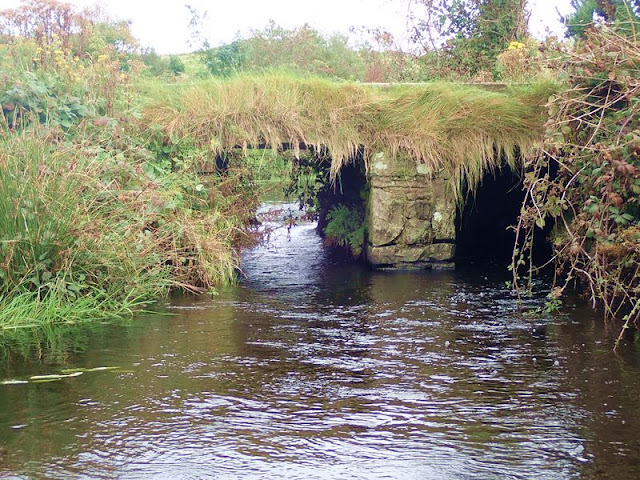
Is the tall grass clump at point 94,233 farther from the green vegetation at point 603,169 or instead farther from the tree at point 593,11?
the tree at point 593,11

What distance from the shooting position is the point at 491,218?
12.9 m

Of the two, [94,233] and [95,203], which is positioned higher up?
[95,203]

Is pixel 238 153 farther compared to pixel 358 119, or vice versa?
pixel 238 153

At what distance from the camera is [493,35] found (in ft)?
49.1

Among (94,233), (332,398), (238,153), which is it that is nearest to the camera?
(332,398)

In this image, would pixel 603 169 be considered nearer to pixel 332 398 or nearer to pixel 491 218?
pixel 332 398

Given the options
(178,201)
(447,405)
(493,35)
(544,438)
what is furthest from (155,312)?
(493,35)

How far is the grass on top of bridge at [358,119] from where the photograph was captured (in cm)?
1002

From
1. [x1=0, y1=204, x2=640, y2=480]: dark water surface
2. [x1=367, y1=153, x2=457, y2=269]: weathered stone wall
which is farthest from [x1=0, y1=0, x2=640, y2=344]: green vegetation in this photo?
[x1=0, y1=204, x2=640, y2=480]: dark water surface

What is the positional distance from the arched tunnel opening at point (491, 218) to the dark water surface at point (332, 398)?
4.31 meters

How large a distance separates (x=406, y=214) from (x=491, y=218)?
303 centimetres

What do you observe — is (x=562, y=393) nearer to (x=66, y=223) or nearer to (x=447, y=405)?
(x=447, y=405)

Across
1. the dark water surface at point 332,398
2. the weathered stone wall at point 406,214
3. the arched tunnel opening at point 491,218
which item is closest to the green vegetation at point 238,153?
the weathered stone wall at point 406,214

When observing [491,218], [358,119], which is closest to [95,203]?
[358,119]
